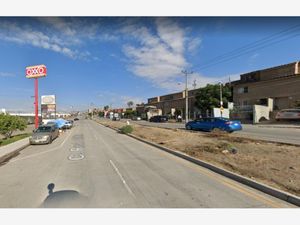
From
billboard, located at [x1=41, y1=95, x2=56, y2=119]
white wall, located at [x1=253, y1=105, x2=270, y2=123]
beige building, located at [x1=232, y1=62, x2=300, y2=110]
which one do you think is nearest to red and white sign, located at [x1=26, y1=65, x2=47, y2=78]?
white wall, located at [x1=253, y1=105, x2=270, y2=123]

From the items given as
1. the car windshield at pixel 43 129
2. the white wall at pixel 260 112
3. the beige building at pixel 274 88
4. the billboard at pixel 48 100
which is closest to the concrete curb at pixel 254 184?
the car windshield at pixel 43 129

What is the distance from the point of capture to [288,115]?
37.5m

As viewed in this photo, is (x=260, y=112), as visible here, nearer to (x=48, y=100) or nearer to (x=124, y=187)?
(x=124, y=187)

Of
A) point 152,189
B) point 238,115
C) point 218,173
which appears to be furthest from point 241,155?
point 238,115

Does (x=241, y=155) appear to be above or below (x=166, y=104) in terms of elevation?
below

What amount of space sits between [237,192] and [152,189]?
6.65 feet

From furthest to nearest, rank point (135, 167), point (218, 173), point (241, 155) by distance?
point (241, 155) < point (135, 167) < point (218, 173)

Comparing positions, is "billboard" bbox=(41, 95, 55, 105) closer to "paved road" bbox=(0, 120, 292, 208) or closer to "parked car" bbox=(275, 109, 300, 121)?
"parked car" bbox=(275, 109, 300, 121)

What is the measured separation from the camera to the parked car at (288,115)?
118 feet

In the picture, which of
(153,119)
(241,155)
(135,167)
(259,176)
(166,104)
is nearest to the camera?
(259,176)

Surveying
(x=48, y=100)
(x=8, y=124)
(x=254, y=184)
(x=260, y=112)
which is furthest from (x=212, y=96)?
(x=48, y=100)
